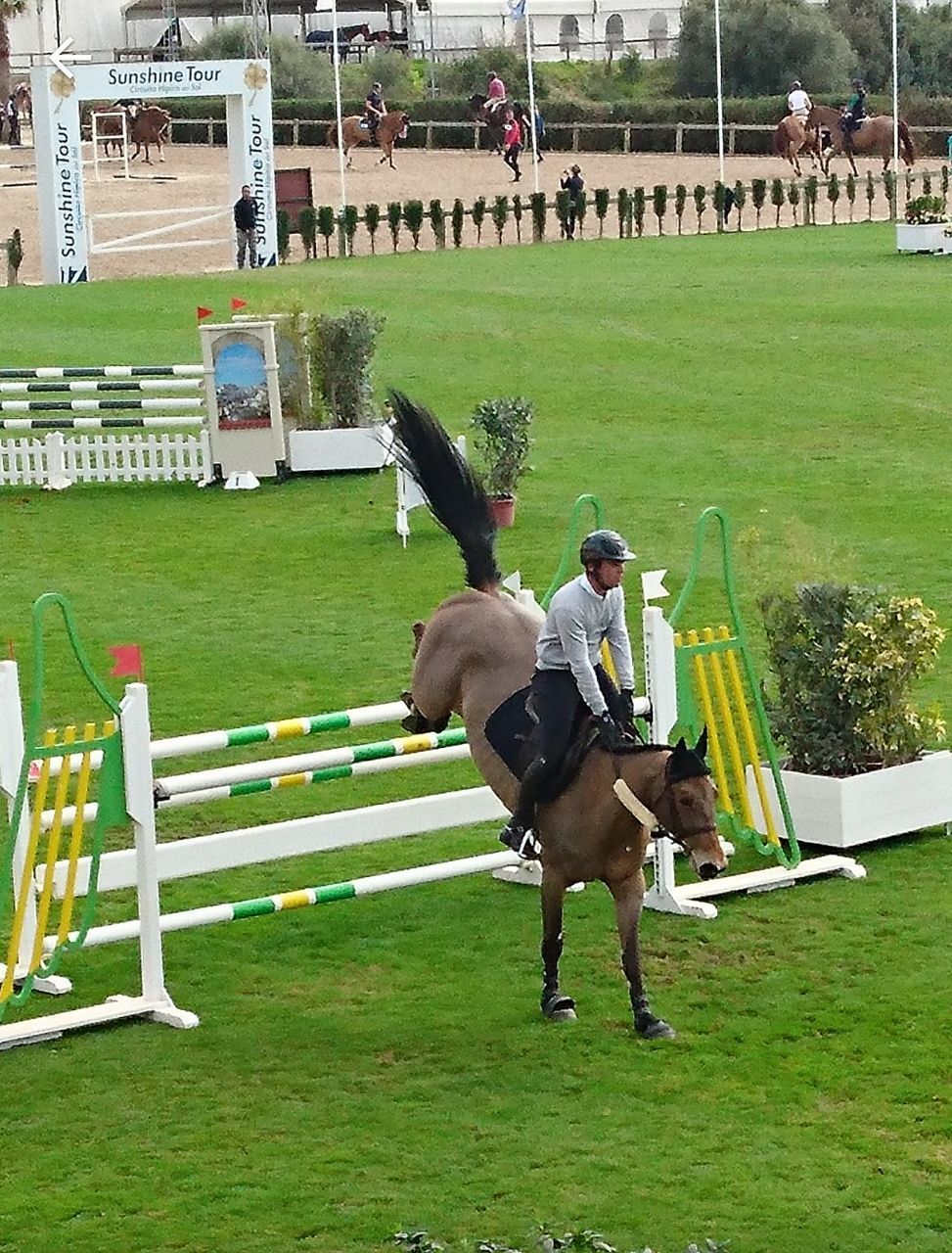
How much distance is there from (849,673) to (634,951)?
2577 millimetres

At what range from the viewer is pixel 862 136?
48500 mm

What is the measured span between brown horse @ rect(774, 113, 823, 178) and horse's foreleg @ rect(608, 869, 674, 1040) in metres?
41.7

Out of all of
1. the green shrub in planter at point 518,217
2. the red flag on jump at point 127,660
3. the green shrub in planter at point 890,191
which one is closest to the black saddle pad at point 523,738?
the red flag on jump at point 127,660

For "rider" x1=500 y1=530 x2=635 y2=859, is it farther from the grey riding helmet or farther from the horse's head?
the horse's head

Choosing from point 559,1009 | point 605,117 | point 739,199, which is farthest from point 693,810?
point 605,117

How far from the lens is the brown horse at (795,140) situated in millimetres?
48250

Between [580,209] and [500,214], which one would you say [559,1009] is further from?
[580,209]

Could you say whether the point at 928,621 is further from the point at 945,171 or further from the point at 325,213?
the point at 945,171

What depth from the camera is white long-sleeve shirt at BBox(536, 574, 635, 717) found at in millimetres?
8148

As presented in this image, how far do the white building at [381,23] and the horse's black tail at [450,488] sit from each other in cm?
6621

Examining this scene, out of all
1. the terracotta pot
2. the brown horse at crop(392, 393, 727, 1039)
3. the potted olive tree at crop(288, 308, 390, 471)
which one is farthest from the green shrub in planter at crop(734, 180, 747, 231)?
the brown horse at crop(392, 393, 727, 1039)

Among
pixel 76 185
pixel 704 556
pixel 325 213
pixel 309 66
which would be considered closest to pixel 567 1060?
pixel 704 556

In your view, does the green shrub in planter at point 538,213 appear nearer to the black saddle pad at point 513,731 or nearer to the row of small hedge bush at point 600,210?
the row of small hedge bush at point 600,210

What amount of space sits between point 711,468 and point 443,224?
2090 centimetres
